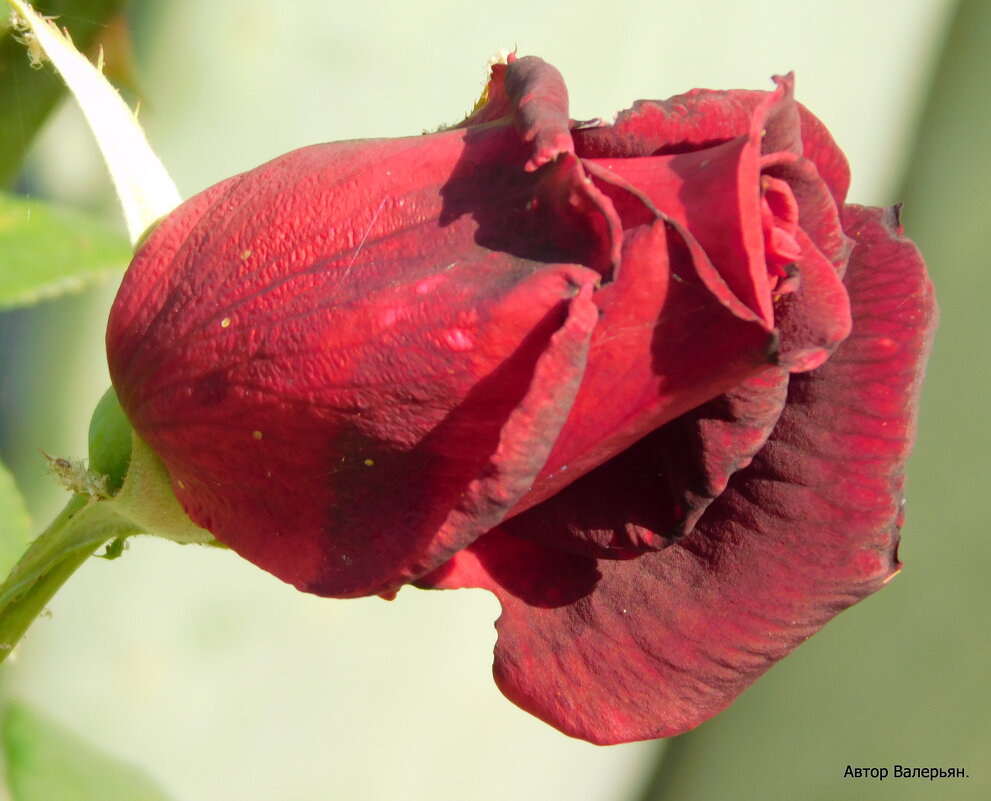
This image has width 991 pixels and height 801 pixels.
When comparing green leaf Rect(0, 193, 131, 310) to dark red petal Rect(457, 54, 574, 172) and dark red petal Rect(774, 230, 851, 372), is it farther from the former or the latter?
dark red petal Rect(774, 230, 851, 372)

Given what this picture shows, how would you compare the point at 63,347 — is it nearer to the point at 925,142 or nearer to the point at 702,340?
the point at 702,340

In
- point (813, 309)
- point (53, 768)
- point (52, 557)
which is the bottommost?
point (53, 768)

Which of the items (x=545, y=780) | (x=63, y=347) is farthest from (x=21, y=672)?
(x=545, y=780)

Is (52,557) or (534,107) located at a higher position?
(534,107)

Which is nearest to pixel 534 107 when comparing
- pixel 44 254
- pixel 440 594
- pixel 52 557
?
pixel 52 557

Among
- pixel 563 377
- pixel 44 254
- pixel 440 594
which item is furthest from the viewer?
pixel 440 594

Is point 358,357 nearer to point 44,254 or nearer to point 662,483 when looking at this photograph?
point 662,483
